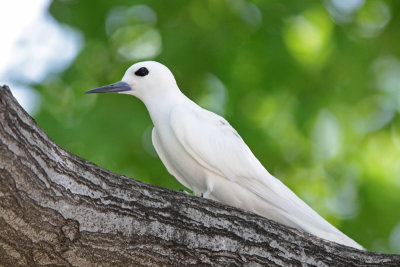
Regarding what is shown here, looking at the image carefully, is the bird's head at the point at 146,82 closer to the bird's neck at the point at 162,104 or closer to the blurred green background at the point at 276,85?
the bird's neck at the point at 162,104

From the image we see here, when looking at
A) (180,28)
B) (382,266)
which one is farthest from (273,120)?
(382,266)

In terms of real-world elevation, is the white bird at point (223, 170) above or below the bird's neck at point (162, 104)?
below

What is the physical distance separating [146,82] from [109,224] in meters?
2.15

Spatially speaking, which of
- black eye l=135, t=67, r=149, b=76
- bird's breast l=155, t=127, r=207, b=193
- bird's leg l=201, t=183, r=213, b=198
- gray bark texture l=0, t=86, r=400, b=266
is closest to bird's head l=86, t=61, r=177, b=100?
black eye l=135, t=67, r=149, b=76

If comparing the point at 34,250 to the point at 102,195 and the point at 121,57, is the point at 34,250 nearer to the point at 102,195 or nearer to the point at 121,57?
the point at 102,195

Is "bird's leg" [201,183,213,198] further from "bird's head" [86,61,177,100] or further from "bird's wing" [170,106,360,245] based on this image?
"bird's head" [86,61,177,100]

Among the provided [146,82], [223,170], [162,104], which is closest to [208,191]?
[223,170]

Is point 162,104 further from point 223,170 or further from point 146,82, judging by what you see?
point 223,170

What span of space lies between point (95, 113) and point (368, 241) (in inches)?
143

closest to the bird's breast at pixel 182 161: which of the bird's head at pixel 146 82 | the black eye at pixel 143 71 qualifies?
the bird's head at pixel 146 82

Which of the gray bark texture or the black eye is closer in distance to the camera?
the gray bark texture

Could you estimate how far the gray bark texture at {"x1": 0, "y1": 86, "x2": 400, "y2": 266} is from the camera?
416 cm

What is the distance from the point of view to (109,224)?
177 inches

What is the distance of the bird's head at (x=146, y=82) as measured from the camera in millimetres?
6352
